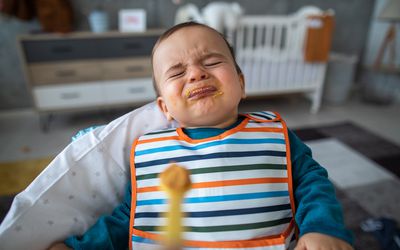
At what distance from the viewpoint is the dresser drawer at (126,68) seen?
2.36 metres

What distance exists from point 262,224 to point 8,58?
111 inches

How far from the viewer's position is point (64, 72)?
229 centimetres

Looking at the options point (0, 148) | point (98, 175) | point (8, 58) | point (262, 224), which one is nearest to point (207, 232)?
point (262, 224)

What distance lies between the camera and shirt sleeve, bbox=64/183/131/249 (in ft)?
2.06

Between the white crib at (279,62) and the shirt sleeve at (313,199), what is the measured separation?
74.2 inches

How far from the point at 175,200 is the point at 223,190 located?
0.37 m

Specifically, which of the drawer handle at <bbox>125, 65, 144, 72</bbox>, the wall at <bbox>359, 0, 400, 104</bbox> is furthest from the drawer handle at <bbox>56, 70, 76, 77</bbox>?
the wall at <bbox>359, 0, 400, 104</bbox>

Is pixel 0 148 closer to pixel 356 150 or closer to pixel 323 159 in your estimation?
pixel 323 159

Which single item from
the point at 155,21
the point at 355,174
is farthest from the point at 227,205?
the point at 155,21

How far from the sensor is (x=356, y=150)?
2.03m

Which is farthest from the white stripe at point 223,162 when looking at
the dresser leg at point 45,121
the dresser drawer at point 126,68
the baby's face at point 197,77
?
the dresser leg at point 45,121

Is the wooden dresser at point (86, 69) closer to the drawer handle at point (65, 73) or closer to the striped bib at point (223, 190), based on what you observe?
the drawer handle at point (65, 73)

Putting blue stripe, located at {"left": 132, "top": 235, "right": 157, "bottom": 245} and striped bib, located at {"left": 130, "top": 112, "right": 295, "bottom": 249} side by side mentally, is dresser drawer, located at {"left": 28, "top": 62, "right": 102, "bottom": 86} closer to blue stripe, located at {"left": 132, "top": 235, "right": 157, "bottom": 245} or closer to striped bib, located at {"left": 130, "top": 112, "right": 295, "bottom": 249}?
striped bib, located at {"left": 130, "top": 112, "right": 295, "bottom": 249}

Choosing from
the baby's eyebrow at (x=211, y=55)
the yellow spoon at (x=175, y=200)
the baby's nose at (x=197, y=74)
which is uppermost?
the baby's eyebrow at (x=211, y=55)
